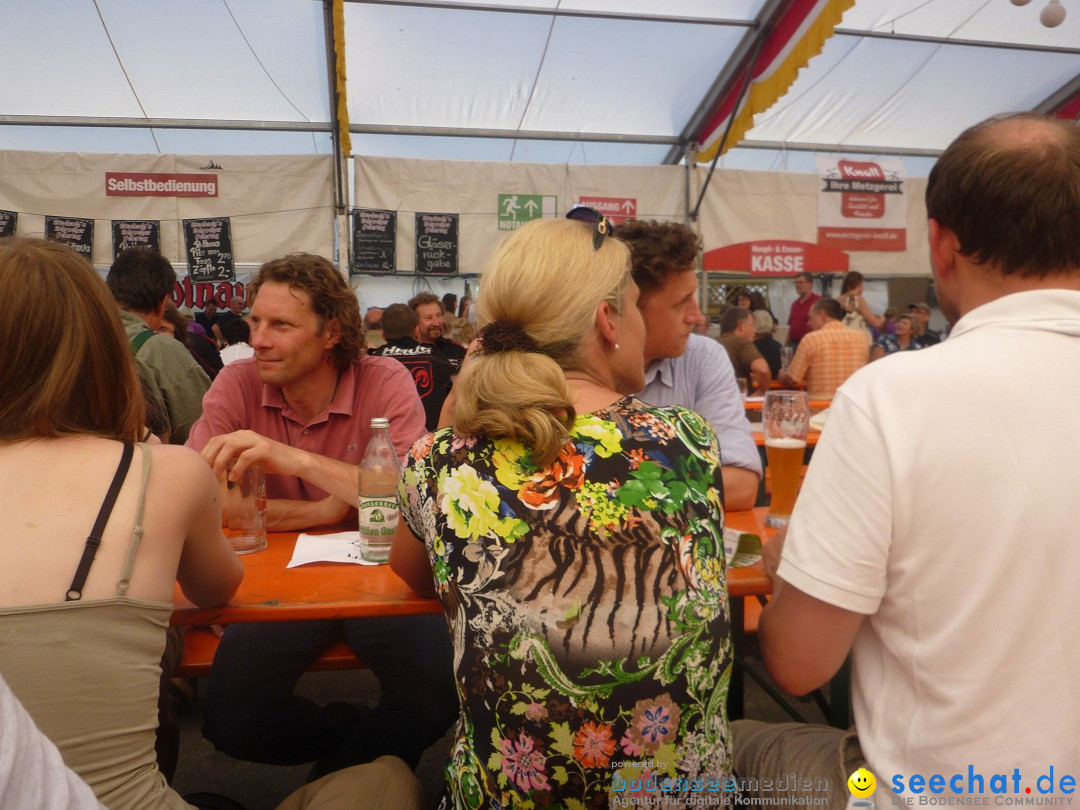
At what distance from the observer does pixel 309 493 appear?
2002mm

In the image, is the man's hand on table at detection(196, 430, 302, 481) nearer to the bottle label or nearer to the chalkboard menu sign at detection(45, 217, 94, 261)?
the bottle label

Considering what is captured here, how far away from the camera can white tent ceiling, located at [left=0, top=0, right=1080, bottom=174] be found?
20.9 feet

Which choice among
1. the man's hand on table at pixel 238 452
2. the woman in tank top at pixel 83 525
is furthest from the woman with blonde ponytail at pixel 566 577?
the man's hand on table at pixel 238 452

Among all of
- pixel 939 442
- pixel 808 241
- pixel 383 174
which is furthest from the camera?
pixel 808 241

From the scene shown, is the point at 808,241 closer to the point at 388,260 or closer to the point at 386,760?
the point at 388,260

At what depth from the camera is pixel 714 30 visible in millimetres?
6668

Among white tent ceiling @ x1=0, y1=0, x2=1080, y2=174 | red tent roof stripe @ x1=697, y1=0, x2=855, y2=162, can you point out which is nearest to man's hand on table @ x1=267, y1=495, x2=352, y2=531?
red tent roof stripe @ x1=697, y1=0, x2=855, y2=162

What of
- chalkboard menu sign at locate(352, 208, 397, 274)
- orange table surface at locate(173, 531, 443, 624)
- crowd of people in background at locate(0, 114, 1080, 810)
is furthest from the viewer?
chalkboard menu sign at locate(352, 208, 397, 274)

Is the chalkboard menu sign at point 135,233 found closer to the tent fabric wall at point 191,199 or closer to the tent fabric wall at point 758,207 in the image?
the tent fabric wall at point 191,199

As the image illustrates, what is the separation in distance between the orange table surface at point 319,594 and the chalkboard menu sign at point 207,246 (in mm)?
6445

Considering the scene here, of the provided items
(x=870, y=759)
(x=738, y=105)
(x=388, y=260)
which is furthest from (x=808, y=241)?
(x=870, y=759)

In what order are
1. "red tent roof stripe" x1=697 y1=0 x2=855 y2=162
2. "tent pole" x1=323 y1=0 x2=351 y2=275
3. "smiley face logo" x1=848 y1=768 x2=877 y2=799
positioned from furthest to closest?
1. "tent pole" x1=323 y1=0 x2=351 y2=275
2. "red tent roof stripe" x1=697 y1=0 x2=855 y2=162
3. "smiley face logo" x1=848 y1=768 x2=877 y2=799

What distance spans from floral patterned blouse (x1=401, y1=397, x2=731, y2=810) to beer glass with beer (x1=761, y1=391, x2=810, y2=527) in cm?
65

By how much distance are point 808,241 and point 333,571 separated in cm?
786
